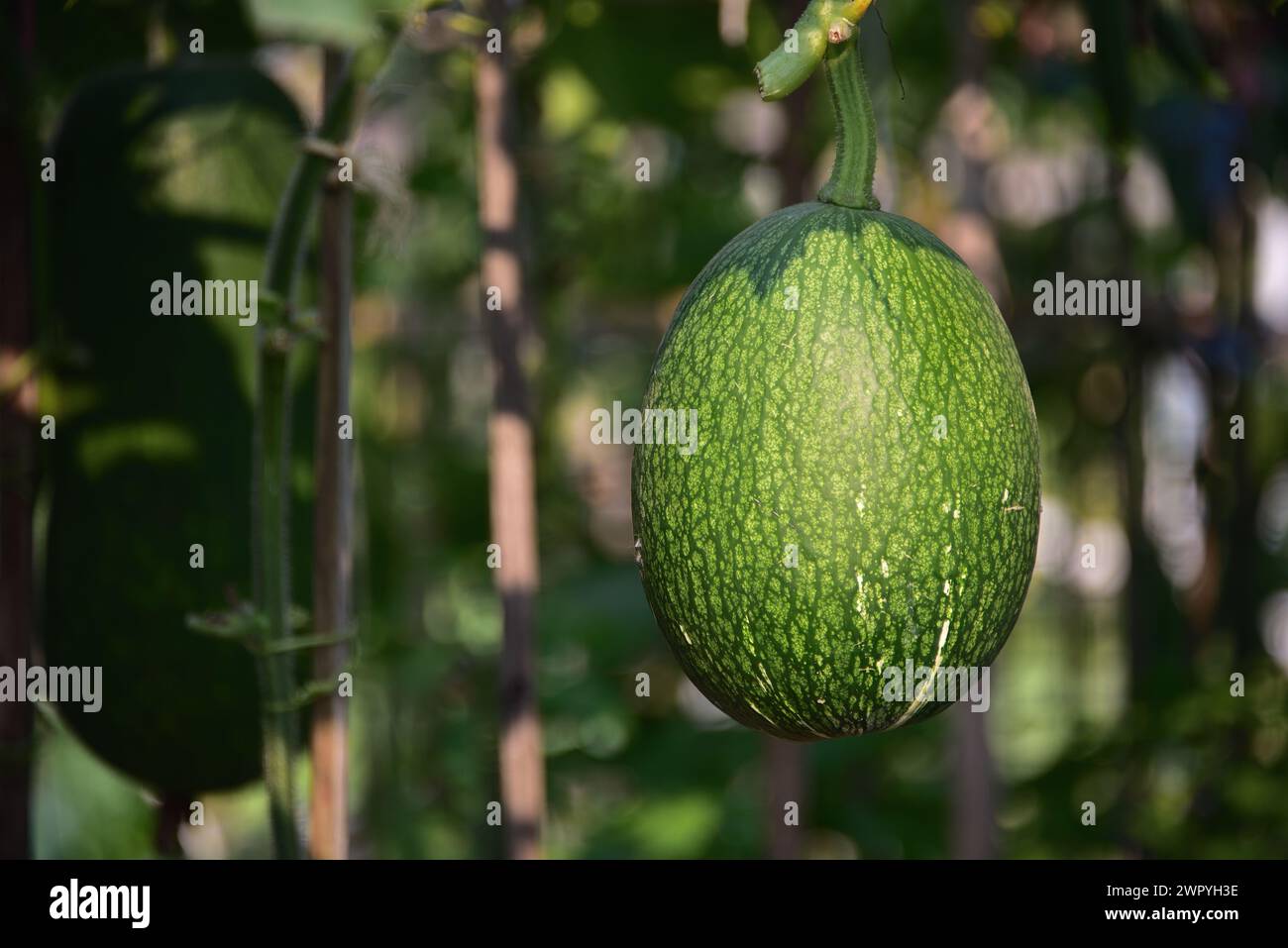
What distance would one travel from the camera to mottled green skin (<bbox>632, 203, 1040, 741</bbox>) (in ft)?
3.08

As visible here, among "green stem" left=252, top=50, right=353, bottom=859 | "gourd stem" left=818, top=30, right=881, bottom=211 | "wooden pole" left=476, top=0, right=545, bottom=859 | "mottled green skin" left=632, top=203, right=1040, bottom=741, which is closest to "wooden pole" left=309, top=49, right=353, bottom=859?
"green stem" left=252, top=50, right=353, bottom=859

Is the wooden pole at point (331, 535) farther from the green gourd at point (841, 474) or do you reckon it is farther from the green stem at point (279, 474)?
the green gourd at point (841, 474)

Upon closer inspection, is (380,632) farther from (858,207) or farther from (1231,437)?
(858,207)

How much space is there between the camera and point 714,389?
0.97m

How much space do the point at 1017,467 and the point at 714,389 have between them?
0.21 metres

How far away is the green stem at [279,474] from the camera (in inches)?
46.4

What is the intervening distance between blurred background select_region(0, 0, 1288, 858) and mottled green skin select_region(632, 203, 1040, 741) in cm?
15

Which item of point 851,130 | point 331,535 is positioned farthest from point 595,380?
point 851,130

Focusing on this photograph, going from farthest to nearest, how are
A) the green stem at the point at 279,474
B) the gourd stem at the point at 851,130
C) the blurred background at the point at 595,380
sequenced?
the blurred background at the point at 595,380, the green stem at the point at 279,474, the gourd stem at the point at 851,130

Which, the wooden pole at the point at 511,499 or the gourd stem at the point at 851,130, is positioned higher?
the gourd stem at the point at 851,130

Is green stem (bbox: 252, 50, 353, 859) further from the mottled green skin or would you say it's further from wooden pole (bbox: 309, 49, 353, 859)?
the mottled green skin

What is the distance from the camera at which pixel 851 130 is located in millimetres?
948

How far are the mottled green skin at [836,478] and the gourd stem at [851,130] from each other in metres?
0.02

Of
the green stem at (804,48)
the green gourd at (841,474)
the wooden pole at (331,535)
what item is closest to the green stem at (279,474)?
the wooden pole at (331,535)
